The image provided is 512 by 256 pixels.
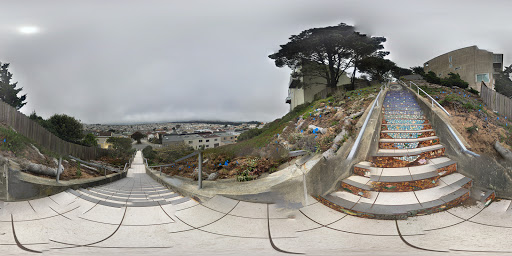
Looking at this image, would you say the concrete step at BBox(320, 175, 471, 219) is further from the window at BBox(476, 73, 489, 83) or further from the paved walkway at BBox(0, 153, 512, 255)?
the window at BBox(476, 73, 489, 83)

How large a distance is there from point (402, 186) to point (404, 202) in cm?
15

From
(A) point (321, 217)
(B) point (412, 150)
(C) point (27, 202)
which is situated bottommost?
(A) point (321, 217)

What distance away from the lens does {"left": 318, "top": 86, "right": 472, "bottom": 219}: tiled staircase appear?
5.52 feet

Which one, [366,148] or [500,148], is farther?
[366,148]

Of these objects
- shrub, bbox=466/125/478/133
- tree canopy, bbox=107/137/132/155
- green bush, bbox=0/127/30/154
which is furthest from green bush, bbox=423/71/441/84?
tree canopy, bbox=107/137/132/155

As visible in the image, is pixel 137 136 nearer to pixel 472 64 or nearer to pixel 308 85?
pixel 472 64

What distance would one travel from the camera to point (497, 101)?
3.77m

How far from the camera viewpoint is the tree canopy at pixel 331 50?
9.10 meters

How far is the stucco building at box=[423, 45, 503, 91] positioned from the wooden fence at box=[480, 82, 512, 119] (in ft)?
1.22

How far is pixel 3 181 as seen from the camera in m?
1.69

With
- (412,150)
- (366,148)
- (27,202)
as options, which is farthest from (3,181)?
(412,150)

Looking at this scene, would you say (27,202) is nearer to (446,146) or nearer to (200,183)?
(200,183)

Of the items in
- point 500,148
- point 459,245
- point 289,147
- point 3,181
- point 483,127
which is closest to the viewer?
point 459,245

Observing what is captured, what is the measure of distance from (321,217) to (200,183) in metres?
1.64
